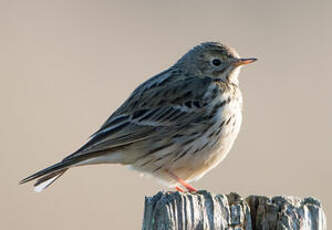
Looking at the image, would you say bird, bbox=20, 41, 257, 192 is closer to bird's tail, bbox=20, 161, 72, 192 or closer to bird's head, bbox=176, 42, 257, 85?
bird's tail, bbox=20, 161, 72, 192

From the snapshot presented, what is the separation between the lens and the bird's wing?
7938 millimetres

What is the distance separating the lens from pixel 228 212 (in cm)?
538

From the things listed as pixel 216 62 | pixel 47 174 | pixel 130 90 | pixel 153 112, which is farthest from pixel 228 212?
pixel 130 90

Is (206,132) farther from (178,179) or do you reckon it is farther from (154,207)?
(154,207)

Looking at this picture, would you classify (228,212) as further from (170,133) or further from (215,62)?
(215,62)

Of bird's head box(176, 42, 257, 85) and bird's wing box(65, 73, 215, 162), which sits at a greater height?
bird's head box(176, 42, 257, 85)

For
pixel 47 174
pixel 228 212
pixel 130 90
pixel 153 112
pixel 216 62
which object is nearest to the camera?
pixel 228 212

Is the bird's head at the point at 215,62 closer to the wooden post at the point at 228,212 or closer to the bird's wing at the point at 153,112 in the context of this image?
the bird's wing at the point at 153,112

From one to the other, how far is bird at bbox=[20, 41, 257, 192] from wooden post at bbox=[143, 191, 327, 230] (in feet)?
7.50

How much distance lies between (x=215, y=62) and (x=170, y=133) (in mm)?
1154

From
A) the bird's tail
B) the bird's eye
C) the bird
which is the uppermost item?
the bird's eye

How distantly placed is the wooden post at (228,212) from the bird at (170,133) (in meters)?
2.29

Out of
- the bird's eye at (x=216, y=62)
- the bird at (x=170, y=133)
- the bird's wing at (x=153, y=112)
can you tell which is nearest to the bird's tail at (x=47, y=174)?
the bird at (x=170, y=133)

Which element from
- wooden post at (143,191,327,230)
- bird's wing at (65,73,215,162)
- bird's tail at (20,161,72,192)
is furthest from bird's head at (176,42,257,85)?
wooden post at (143,191,327,230)
